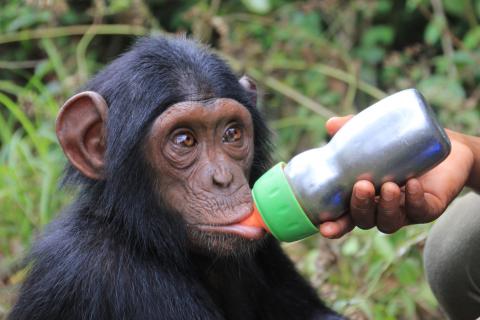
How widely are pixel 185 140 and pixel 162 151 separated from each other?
10cm

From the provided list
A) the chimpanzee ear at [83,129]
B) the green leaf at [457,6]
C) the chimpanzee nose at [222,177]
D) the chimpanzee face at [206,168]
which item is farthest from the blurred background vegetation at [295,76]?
the chimpanzee nose at [222,177]

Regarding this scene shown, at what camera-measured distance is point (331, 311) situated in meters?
3.83

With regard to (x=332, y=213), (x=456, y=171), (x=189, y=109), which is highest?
(x=189, y=109)

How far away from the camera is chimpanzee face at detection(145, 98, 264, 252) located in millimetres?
3131

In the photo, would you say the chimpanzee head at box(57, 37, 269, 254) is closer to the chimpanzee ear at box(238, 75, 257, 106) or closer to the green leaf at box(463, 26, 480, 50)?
the chimpanzee ear at box(238, 75, 257, 106)

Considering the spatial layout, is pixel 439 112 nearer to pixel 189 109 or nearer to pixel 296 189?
pixel 189 109

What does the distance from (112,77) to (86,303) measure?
973 millimetres

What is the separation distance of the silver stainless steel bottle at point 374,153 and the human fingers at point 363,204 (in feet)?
0.11

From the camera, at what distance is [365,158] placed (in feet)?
8.64

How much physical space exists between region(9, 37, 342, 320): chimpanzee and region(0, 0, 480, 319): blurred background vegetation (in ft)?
2.74

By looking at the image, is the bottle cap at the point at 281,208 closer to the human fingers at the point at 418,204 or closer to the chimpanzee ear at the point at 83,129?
the human fingers at the point at 418,204

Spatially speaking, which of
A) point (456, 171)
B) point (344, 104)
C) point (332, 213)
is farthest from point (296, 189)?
point (344, 104)

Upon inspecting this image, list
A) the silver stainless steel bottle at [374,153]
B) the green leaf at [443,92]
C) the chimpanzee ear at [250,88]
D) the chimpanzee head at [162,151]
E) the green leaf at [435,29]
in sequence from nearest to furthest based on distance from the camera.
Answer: the silver stainless steel bottle at [374,153] → the chimpanzee head at [162,151] → the chimpanzee ear at [250,88] → the green leaf at [443,92] → the green leaf at [435,29]

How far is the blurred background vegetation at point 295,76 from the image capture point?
4746mm
